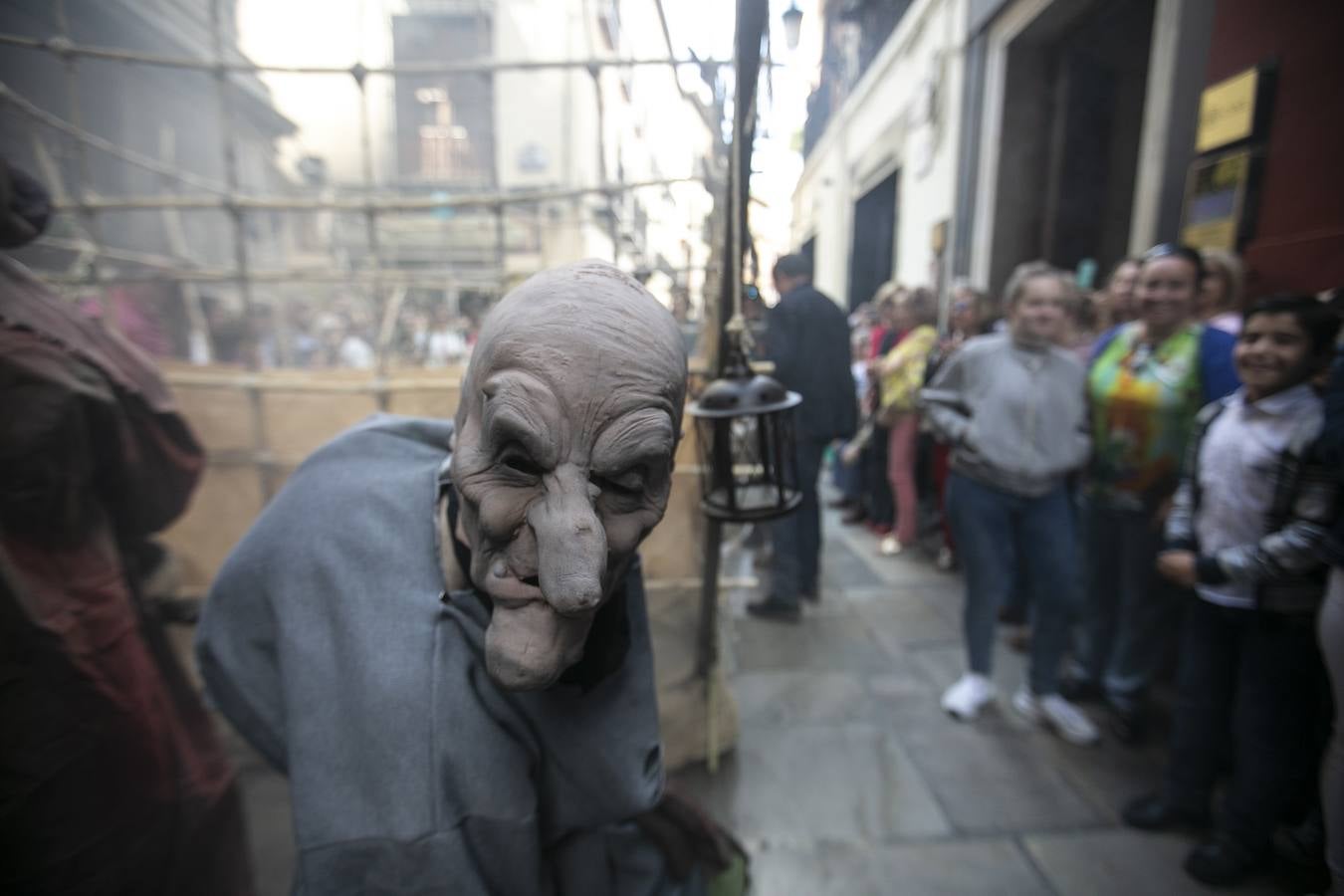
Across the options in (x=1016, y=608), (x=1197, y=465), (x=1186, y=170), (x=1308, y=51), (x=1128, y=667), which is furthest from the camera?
(x=1016, y=608)

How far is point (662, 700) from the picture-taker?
7.94 ft

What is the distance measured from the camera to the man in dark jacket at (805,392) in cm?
297

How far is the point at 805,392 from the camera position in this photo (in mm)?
3275

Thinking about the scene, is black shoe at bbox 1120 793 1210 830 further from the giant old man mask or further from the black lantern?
the giant old man mask

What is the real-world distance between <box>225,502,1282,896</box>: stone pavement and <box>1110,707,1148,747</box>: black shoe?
0.22 ft

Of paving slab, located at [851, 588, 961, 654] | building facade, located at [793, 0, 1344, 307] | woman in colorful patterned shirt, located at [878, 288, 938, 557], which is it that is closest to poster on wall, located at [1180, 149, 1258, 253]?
building facade, located at [793, 0, 1344, 307]

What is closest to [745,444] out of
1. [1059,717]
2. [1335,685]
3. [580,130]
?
[1335,685]

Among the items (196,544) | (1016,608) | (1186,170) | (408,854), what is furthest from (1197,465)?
(196,544)

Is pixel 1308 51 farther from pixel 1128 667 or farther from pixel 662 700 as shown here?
pixel 662 700

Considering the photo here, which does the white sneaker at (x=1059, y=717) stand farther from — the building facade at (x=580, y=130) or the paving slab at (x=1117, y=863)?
the building facade at (x=580, y=130)

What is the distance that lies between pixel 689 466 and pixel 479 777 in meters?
1.47

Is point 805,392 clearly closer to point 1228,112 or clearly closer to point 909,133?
point 1228,112

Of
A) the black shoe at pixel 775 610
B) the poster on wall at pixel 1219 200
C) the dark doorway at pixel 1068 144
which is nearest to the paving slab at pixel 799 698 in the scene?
the black shoe at pixel 775 610

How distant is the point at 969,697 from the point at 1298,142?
258cm
